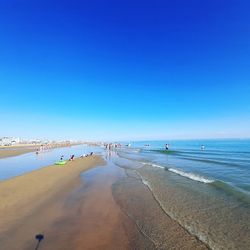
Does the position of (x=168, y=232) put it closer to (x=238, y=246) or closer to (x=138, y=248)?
(x=138, y=248)

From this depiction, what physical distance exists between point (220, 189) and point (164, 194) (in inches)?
178

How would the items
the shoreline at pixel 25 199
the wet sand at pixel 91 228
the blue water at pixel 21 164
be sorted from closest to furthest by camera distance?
1. the wet sand at pixel 91 228
2. the shoreline at pixel 25 199
3. the blue water at pixel 21 164

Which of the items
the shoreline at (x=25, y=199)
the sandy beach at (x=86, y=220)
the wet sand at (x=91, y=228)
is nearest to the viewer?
the wet sand at (x=91, y=228)

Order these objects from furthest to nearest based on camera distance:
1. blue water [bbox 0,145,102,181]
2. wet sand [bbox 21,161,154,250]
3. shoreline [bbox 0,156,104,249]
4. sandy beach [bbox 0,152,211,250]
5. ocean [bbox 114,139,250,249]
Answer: blue water [bbox 0,145,102,181]
shoreline [bbox 0,156,104,249]
ocean [bbox 114,139,250,249]
sandy beach [bbox 0,152,211,250]
wet sand [bbox 21,161,154,250]

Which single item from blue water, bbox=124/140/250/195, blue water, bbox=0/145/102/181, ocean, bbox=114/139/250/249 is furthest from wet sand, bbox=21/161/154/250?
blue water, bbox=0/145/102/181

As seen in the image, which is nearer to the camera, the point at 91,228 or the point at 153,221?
the point at 91,228

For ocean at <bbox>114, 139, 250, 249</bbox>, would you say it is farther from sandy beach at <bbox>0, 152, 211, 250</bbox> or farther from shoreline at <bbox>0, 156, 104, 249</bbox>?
shoreline at <bbox>0, 156, 104, 249</bbox>

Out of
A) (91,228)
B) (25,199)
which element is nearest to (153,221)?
(91,228)

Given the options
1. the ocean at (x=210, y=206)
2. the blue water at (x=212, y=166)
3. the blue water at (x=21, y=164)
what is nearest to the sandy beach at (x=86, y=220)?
the ocean at (x=210, y=206)

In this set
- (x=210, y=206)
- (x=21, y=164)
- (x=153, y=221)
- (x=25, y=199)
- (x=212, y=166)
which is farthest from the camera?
(x=21, y=164)

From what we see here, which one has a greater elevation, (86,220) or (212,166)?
(212,166)

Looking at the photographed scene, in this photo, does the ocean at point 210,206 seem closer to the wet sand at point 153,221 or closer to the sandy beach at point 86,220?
the wet sand at point 153,221

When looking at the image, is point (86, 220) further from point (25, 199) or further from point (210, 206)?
point (210, 206)

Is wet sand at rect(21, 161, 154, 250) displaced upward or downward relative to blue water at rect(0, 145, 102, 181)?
downward
